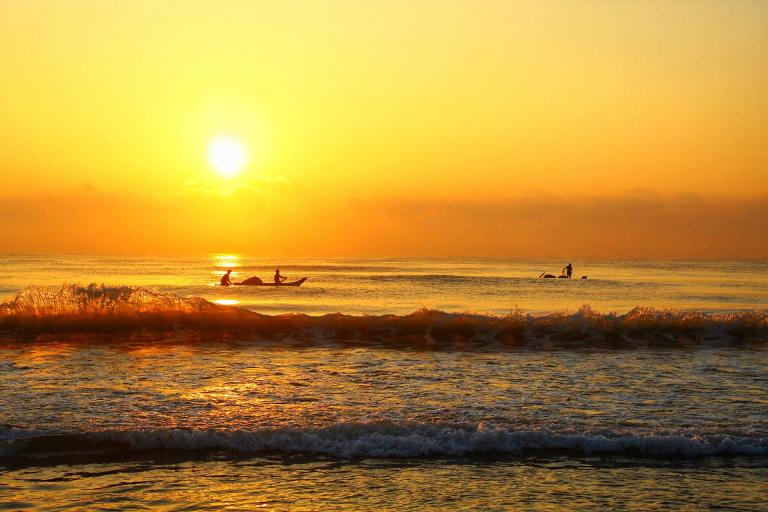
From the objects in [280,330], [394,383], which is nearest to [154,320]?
[280,330]

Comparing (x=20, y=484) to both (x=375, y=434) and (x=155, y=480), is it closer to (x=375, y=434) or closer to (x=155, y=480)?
(x=155, y=480)

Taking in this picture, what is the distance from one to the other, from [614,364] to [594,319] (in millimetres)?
6713

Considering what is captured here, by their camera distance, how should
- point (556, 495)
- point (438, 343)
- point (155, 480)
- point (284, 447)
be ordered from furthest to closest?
point (438, 343), point (284, 447), point (155, 480), point (556, 495)

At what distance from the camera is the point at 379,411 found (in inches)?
565

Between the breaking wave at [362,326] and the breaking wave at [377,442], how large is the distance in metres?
12.3

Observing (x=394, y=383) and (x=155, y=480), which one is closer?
(x=155, y=480)

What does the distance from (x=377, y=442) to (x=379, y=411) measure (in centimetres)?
208

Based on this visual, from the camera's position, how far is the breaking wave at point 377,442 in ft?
39.7

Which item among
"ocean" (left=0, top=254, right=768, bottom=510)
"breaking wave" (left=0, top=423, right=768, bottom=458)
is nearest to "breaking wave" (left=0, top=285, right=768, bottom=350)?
"ocean" (left=0, top=254, right=768, bottom=510)

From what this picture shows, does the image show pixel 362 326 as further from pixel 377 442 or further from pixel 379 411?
pixel 377 442

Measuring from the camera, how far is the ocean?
10.3 metres

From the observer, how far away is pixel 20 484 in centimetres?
1050

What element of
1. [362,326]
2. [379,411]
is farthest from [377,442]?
[362,326]

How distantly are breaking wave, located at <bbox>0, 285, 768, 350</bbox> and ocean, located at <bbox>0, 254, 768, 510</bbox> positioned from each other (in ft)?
0.33
